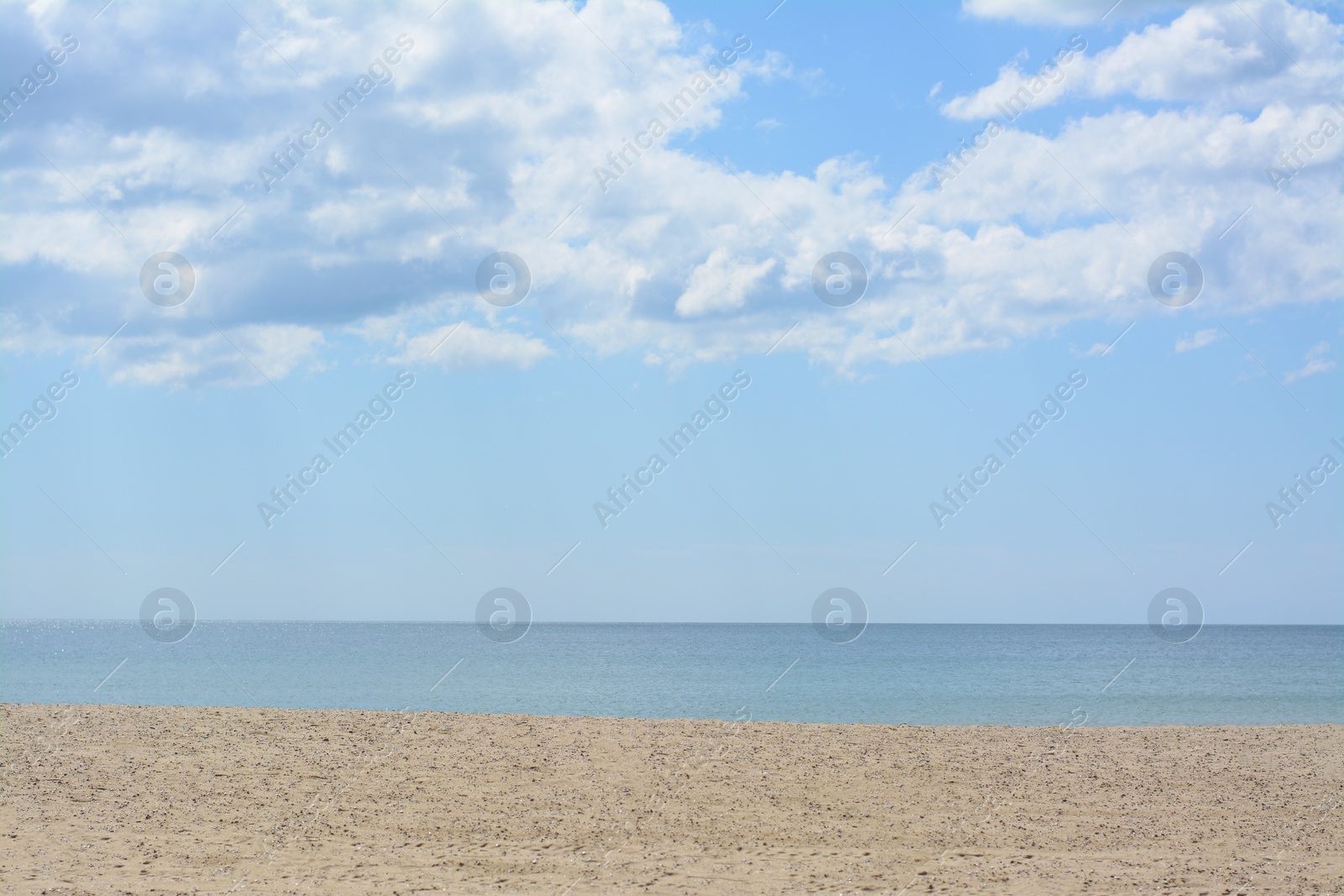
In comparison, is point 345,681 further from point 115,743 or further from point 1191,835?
point 1191,835

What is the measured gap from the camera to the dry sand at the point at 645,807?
31.8 feet

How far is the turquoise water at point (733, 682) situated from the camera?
94.4 feet

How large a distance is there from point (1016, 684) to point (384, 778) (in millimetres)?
Answer: 36365

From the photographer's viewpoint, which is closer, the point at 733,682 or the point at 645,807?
the point at 645,807

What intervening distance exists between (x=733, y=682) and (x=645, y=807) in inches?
1321

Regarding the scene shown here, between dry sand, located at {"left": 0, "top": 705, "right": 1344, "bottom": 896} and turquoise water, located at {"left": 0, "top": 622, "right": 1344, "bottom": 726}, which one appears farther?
turquoise water, located at {"left": 0, "top": 622, "right": 1344, "bottom": 726}

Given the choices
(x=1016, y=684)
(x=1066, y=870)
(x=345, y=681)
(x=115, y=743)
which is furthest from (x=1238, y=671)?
(x=115, y=743)

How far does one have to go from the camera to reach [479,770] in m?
13.4

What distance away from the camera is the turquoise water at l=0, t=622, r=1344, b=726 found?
28766 mm

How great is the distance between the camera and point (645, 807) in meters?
11.9

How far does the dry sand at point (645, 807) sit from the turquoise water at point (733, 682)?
10.9 meters

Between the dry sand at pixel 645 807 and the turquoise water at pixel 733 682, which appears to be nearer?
the dry sand at pixel 645 807

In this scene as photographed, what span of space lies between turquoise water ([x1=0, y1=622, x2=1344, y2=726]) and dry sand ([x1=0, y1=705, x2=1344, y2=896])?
1093 centimetres

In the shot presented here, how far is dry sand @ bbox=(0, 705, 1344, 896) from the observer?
970 cm
